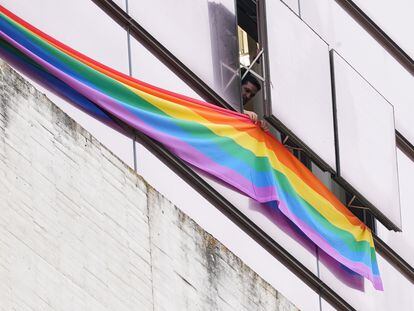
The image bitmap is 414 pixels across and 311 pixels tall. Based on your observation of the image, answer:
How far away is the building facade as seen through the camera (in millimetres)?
19734

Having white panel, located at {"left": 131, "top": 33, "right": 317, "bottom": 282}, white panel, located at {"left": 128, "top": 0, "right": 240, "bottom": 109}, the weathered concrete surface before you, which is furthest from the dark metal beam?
the weathered concrete surface

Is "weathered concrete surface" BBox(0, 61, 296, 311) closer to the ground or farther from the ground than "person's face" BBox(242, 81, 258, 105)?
closer to the ground

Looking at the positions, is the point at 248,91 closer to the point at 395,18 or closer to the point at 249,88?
the point at 249,88

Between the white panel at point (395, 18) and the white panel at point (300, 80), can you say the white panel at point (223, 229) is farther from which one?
the white panel at point (395, 18)

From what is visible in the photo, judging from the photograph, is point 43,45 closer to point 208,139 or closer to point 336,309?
point 208,139

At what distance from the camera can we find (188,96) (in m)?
20.6

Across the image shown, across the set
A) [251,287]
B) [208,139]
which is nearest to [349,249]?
[208,139]

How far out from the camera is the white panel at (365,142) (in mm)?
21875

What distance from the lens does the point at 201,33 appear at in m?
21.0

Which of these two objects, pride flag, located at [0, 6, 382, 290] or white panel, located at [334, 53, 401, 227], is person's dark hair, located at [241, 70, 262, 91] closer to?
pride flag, located at [0, 6, 382, 290]

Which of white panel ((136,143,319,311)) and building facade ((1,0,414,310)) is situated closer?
white panel ((136,143,319,311))

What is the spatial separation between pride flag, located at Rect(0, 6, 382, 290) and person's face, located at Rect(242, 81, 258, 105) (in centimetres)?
41

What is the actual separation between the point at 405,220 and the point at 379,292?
125 cm

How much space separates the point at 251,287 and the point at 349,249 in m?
4.33
